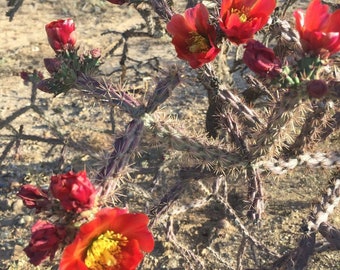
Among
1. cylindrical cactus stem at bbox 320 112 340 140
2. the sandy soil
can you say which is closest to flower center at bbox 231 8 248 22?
the sandy soil

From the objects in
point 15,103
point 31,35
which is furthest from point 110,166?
point 31,35

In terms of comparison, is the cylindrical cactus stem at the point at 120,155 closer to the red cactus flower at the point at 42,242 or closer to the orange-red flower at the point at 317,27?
the red cactus flower at the point at 42,242

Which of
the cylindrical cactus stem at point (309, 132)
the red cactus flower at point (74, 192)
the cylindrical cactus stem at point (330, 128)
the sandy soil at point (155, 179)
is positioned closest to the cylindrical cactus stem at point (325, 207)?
the sandy soil at point (155, 179)

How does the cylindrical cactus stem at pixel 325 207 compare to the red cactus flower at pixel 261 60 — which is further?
the cylindrical cactus stem at pixel 325 207

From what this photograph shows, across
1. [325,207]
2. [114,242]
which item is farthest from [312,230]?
[114,242]

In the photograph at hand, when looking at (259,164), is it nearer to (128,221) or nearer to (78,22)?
(128,221)
